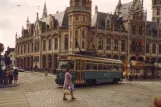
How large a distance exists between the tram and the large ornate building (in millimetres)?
23220

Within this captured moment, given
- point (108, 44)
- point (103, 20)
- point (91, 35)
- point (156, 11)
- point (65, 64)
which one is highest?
point (156, 11)

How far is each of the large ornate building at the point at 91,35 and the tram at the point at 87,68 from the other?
914 inches

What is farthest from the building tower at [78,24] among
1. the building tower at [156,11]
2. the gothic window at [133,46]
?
the building tower at [156,11]

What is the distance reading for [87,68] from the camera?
24.8m

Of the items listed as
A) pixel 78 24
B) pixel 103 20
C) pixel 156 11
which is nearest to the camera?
pixel 78 24

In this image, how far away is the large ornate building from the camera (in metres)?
54.2

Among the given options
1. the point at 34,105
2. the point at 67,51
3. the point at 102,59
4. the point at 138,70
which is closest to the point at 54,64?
the point at 67,51

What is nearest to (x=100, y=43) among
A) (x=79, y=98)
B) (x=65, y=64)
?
(x=65, y=64)

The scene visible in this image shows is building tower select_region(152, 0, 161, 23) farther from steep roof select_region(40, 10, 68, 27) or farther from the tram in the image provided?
the tram

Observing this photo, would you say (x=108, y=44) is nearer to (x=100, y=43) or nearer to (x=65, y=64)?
(x=100, y=43)

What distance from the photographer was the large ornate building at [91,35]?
54.2 metres

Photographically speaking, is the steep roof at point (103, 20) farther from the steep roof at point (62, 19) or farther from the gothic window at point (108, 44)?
the steep roof at point (62, 19)

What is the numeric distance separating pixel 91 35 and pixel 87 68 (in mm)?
33089

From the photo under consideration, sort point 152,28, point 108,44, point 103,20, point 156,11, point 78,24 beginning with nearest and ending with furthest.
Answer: point 78,24
point 108,44
point 103,20
point 152,28
point 156,11
